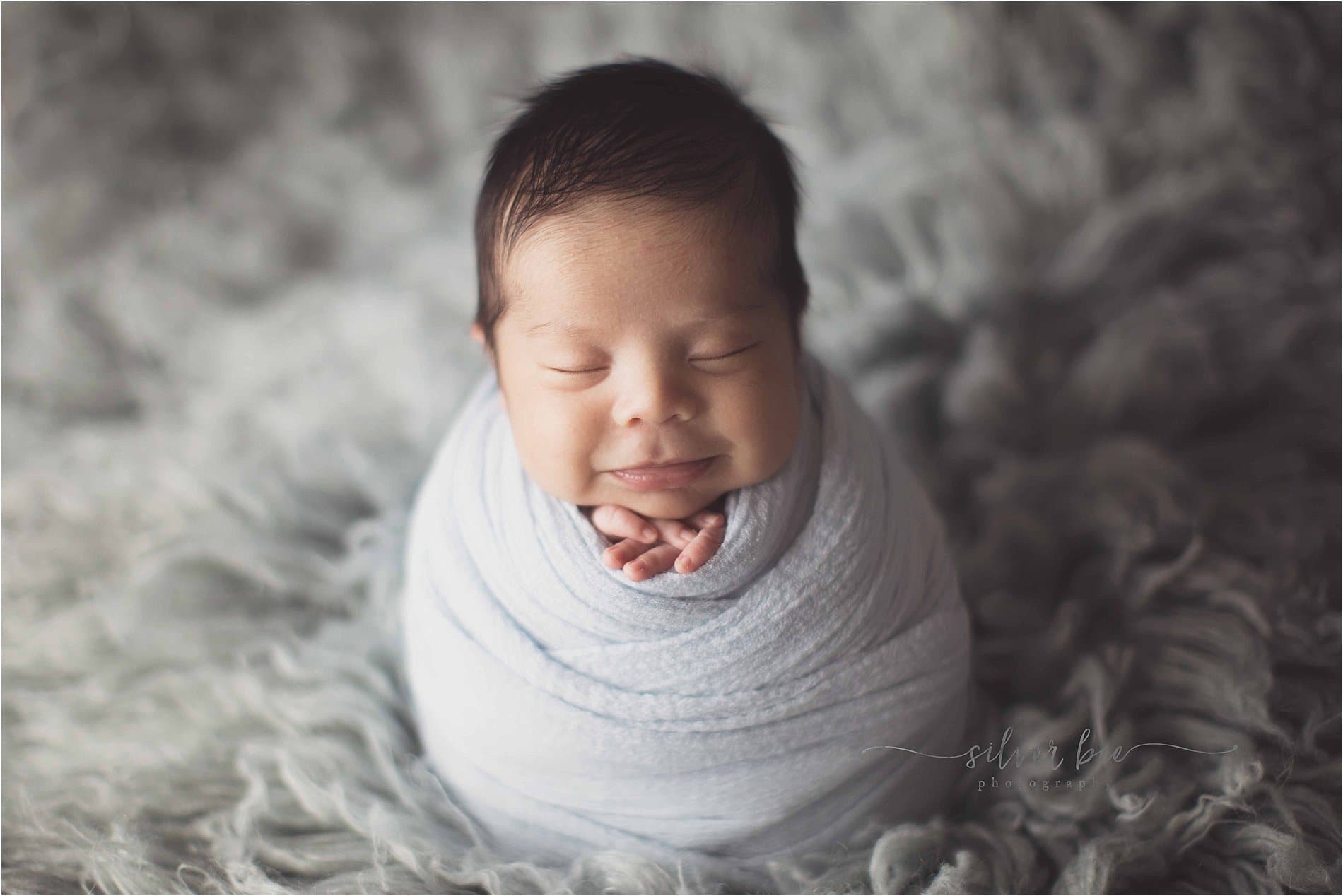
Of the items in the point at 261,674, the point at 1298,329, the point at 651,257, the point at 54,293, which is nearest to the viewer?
the point at 651,257

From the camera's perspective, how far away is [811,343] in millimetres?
1148

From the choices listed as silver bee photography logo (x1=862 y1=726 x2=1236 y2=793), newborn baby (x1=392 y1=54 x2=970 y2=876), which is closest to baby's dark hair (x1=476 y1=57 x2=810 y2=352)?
newborn baby (x1=392 y1=54 x2=970 y2=876)

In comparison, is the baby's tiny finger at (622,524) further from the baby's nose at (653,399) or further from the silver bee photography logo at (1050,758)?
the silver bee photography logo at (1050,758)

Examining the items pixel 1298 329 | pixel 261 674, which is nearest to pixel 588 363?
pixel 261 674

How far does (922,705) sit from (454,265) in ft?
2.56

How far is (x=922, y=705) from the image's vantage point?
0.74m

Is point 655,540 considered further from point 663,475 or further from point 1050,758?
point 1050,758

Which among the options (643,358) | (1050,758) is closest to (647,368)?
(643,358)

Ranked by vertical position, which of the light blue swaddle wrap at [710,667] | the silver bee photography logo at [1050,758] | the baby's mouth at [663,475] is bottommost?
the silver bee photography logo at [1050,758]

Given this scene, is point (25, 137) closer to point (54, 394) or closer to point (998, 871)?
point (54, 394)

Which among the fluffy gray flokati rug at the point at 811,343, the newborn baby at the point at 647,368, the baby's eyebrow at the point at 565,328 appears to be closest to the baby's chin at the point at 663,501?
the newborn baby at the point at 647,368

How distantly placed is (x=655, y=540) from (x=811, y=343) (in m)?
0.48

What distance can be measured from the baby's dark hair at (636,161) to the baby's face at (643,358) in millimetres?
14

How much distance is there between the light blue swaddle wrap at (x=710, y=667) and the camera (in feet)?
2.30
